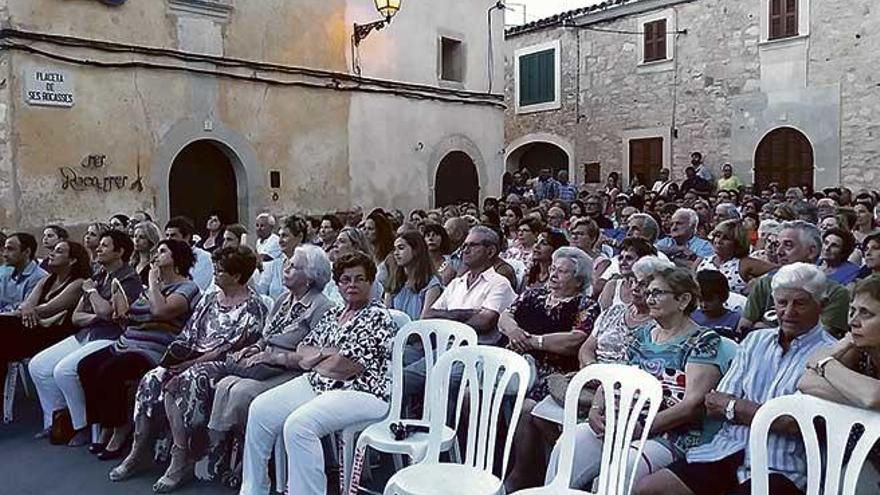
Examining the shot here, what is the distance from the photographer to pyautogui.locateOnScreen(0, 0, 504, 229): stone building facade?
8461 mm

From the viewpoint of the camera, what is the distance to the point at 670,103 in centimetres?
1734

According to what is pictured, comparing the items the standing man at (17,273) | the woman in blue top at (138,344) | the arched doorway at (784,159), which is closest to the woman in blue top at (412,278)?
the woman in blue top at (138,344)

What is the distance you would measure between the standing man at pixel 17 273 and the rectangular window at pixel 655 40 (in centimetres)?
1430

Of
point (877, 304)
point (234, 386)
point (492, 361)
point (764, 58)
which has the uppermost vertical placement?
point (764, 58)

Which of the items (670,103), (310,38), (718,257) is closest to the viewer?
(718,257)

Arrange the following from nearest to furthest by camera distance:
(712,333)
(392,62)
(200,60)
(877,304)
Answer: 1. (877,304)
2. (712,333)
3. (200,60)
4. (392,62)

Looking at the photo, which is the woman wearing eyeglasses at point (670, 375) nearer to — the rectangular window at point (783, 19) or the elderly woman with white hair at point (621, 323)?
the elderly woman with white hair at point (621, 323)

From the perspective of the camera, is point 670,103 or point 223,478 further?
point 670,103

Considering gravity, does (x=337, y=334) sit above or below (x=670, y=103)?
below

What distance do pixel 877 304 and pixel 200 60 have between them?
28.9 feet

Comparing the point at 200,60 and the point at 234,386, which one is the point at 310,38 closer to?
the point at 200,60

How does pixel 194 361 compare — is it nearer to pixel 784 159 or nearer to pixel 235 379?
pixel 235 379

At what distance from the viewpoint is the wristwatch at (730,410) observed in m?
2.91

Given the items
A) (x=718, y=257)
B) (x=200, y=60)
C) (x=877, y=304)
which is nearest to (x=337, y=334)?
(x=877, y=304)
